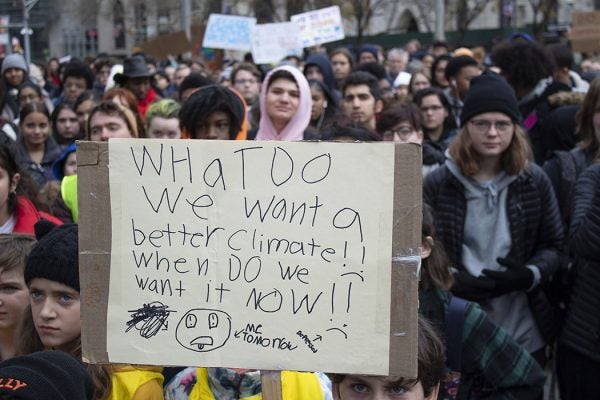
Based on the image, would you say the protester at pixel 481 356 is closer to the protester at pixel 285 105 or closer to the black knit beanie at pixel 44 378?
the black knit beanie at pixel 44 378

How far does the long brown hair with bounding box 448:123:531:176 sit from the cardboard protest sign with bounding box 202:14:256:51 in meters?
10.1

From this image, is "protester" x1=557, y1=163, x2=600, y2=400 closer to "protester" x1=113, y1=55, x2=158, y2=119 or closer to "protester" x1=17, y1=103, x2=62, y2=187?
"protester" x1=17, y1=103, x2=62, y2=187

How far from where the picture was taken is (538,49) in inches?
287

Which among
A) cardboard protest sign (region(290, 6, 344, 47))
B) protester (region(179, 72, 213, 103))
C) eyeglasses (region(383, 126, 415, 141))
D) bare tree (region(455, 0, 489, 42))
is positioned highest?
bare tree (region(455, 0, 489, 42))

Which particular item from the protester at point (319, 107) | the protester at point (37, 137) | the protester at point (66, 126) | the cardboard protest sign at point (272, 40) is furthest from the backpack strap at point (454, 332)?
the cardboard protest sign at point (272, 40)

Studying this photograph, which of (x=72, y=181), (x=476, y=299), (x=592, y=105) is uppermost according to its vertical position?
(x=592, y=105)

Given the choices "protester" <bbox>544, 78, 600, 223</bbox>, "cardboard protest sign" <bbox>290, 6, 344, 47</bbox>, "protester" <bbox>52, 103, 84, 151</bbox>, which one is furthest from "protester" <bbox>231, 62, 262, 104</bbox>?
"protester" <bbox>544, 78, 600, 223</bbox>

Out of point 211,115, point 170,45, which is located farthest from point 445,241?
point 170,45

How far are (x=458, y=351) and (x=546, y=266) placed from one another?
1253 millimetres

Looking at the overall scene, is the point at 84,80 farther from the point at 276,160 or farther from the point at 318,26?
the point at 276,160

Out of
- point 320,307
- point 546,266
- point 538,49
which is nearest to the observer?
point 320,307

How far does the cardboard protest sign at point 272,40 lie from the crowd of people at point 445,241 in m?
5.85

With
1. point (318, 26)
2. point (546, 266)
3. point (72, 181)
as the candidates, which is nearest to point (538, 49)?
point (546, 266)

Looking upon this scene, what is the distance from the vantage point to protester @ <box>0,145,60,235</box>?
4.51m
